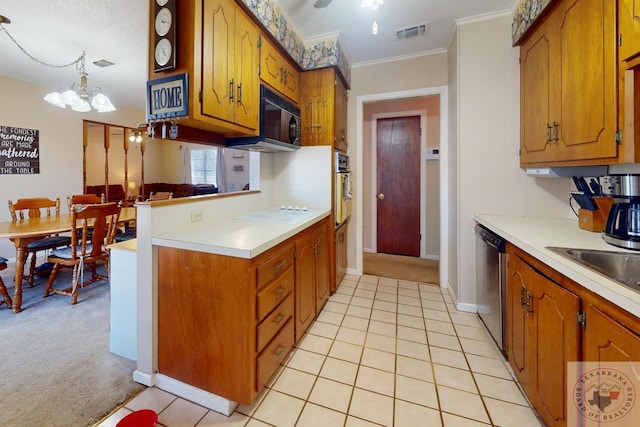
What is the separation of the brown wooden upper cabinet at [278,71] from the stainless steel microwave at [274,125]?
0.11 meters

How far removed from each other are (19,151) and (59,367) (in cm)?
396

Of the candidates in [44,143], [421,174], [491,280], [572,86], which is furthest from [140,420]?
[44,143]

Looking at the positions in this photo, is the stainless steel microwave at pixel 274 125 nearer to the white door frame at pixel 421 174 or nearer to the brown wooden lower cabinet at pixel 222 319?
the brown wooden lower cabinet at pixel 222 319

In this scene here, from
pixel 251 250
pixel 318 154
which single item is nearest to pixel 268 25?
pixel 318 154

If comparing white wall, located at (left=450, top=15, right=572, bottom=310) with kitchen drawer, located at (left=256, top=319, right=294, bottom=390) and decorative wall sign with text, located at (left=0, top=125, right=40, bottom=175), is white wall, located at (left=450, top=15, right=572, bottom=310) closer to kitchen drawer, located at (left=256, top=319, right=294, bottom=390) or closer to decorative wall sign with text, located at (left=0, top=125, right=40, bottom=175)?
kitchen drawer, located at (left=256, top=319, right=294, bottom=390)

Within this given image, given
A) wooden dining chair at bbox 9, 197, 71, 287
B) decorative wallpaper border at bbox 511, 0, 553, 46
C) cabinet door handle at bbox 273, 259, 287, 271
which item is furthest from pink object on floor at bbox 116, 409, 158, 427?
decorative wallpaper border at bbox 511, 0, 553, 46

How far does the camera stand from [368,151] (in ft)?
14.2

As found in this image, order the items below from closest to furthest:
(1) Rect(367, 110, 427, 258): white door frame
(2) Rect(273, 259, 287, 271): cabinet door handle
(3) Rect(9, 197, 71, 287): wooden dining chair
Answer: (2) Rect(273, 259, 287, 271): cabinet door handle, (3) Rect(9, 197, 71, 287): wooden dining chair, (1) Rect(367, 110, 427, 258): white door frame

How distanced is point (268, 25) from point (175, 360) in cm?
231

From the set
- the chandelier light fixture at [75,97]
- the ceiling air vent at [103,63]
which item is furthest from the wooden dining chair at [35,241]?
the ceiling air vent at [103,63]

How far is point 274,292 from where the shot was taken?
1498 mm

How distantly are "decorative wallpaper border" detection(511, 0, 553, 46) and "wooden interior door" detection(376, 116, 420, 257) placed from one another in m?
1.90

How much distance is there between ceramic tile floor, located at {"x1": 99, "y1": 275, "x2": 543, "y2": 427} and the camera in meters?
1.33

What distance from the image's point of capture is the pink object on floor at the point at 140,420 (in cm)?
118
